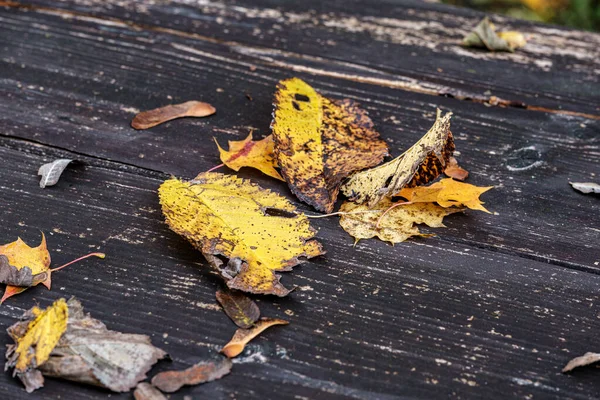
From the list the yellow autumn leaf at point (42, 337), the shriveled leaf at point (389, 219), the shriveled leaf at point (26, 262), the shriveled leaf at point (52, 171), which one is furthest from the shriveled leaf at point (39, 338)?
the shriveled leaf at point (389, 219)

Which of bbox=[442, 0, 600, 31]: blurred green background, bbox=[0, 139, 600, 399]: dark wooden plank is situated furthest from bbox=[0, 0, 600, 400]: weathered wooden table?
bbox=[442, 0, 600, 31]: blurred green background

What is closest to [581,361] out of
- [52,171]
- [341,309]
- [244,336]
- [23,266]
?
[341,309]

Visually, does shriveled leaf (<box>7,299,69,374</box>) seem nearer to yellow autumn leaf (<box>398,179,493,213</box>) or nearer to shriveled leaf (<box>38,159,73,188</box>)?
shriveled leaf (<box>38,159,73,188</box>)

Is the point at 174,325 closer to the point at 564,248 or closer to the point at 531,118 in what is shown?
the point at 564,248

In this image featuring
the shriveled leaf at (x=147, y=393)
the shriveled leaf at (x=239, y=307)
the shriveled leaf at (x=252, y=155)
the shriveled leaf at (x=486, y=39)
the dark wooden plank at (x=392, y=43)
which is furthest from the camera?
the shriveled leaf at (x=486, y=39)

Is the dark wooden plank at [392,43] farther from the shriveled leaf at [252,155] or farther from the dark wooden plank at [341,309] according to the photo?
the dark wooden plank at [341,309]

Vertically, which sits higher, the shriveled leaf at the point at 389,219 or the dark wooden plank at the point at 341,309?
the shriveled leaf at the point at 389,219

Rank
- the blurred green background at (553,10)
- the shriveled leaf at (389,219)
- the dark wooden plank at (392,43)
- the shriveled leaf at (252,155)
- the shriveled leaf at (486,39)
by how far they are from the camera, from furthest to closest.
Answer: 1. the blurred green background at (553,10)
2. the shriveled leaf at (486,39)
3. the dark wooden plank at (392,43)
4. the shriveled leaf at (252,155)
5. the shriveled leaf at (389,219)

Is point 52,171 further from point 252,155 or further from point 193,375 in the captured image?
point 193,375
